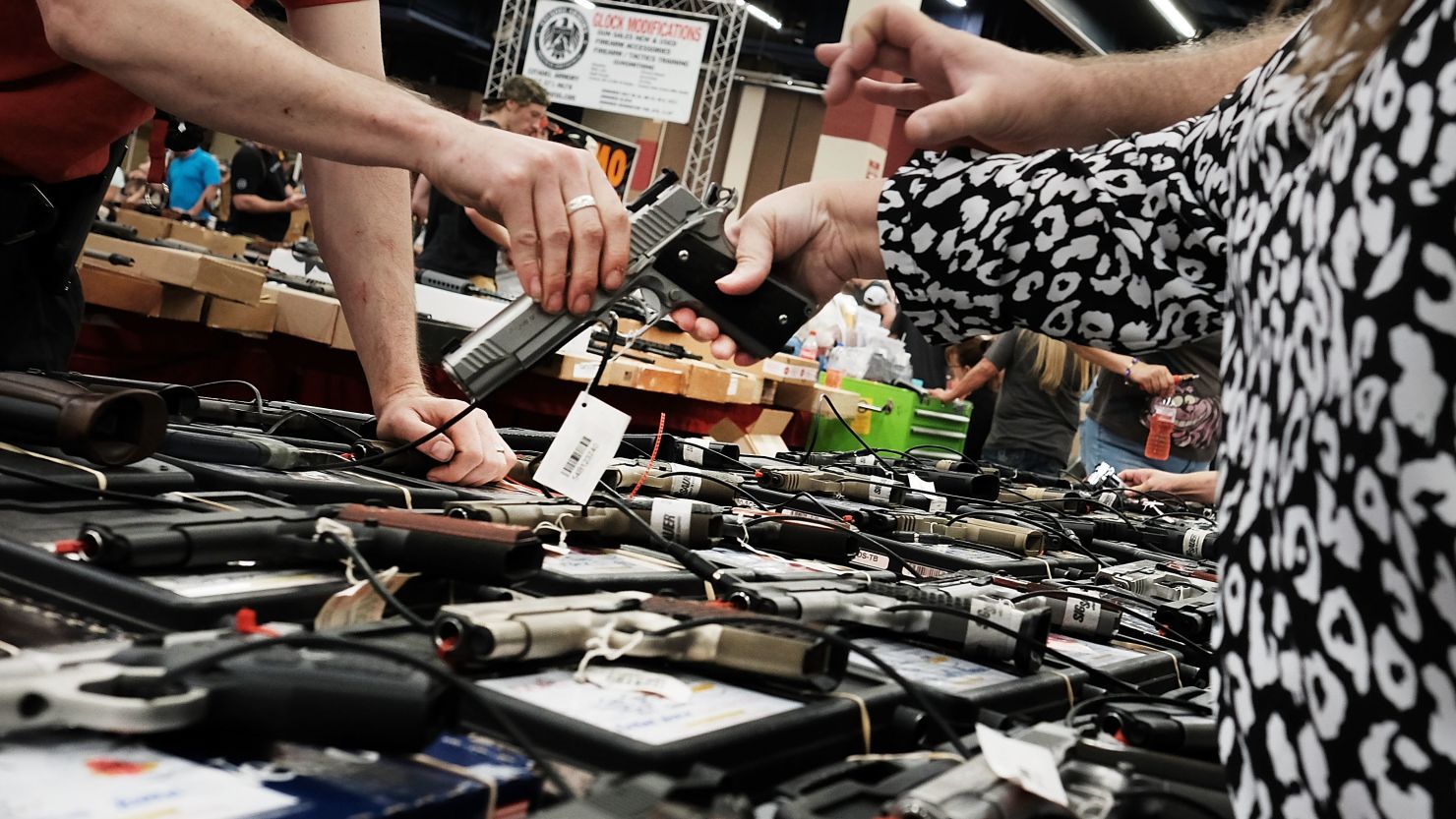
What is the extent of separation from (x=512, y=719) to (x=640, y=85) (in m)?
8.29

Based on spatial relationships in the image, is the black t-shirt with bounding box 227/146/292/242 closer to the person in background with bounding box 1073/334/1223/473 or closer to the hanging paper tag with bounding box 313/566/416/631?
the person in background with bounding box 1073/334/1223/473

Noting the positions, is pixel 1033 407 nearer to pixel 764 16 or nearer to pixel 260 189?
pixel 260 189

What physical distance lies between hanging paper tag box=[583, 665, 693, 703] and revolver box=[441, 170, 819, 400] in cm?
63

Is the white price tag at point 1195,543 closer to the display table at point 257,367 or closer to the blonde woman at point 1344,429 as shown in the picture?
the display table at point 257,367

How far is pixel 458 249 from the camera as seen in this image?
5.53 meters

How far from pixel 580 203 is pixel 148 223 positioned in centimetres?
472

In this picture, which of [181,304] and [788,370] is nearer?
[181,304]

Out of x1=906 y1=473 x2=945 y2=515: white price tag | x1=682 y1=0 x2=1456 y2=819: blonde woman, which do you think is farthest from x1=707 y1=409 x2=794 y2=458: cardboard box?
x1=682 y1=0 x2=1456 y2=819: blonde woman

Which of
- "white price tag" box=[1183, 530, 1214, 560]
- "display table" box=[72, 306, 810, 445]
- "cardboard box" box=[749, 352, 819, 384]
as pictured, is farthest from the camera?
"cardboard box" box=[749, 352, 819, 384]

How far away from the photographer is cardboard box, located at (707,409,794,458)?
164 inches

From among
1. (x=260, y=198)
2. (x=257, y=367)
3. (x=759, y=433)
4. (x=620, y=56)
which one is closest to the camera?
(x=257, y=367)

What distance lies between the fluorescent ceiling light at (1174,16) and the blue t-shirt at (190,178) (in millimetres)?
8024

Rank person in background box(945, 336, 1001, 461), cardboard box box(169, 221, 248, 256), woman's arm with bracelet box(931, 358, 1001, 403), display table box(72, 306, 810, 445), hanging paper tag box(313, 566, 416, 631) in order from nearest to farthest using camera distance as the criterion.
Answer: hanging paper tag box(313, 566, 416, 631), display table box(72, 306, 810, 445), cardboard box box(169, 221, 248, 256), woman's arm with bracelet box(931, 358, 1001, 403), person in background box(945, 336, 1001, 461)

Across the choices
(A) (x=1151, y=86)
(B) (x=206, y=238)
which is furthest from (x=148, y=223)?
(A) (x=1151, y=86)
